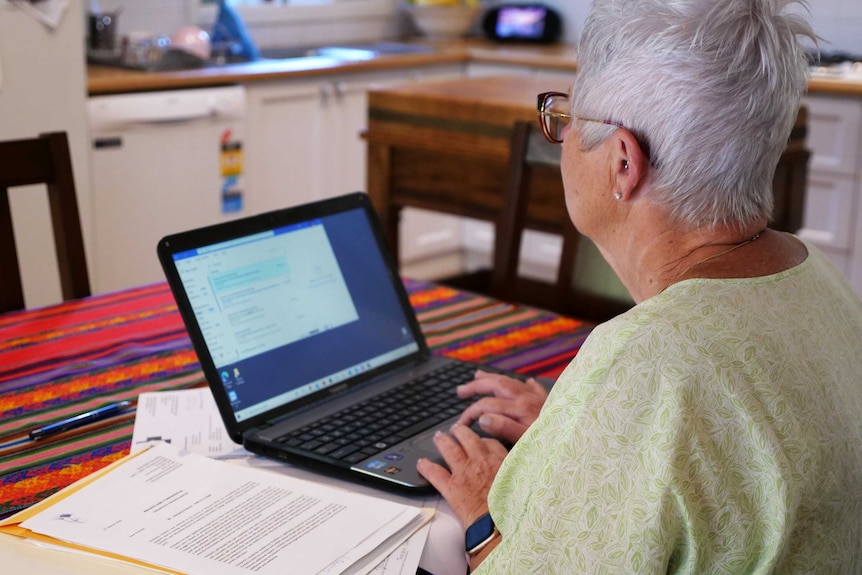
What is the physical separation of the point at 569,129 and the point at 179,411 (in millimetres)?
578

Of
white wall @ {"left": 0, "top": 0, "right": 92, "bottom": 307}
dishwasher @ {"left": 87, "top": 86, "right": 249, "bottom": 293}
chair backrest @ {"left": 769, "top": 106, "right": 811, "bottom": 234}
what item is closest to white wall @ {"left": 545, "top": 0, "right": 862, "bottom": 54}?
dishwasher @ {"left": 87, "top": 86, "right": 249, "bottom": 293}

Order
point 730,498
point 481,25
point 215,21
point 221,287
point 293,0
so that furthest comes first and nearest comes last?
point 481,25, point 293,0, point 215,21, point 221,287, point 730,498

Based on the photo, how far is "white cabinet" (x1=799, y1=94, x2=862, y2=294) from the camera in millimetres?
3547

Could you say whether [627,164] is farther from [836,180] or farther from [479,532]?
[836,180]

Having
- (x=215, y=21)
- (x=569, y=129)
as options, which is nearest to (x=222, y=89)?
(x=215, y=21)

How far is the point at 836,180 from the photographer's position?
12.0 ft

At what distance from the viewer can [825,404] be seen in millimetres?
916

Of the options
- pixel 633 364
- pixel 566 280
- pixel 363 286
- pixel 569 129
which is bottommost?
pixel 566 280

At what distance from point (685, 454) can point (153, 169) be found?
2760mm

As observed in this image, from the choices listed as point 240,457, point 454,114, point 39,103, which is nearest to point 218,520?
point 240,457

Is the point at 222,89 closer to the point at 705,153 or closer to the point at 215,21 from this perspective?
the point at 215,21

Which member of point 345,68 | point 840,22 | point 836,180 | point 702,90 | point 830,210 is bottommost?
point 830,210

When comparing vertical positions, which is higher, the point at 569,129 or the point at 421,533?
the point at 569,129

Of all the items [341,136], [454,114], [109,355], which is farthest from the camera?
[341,136]
